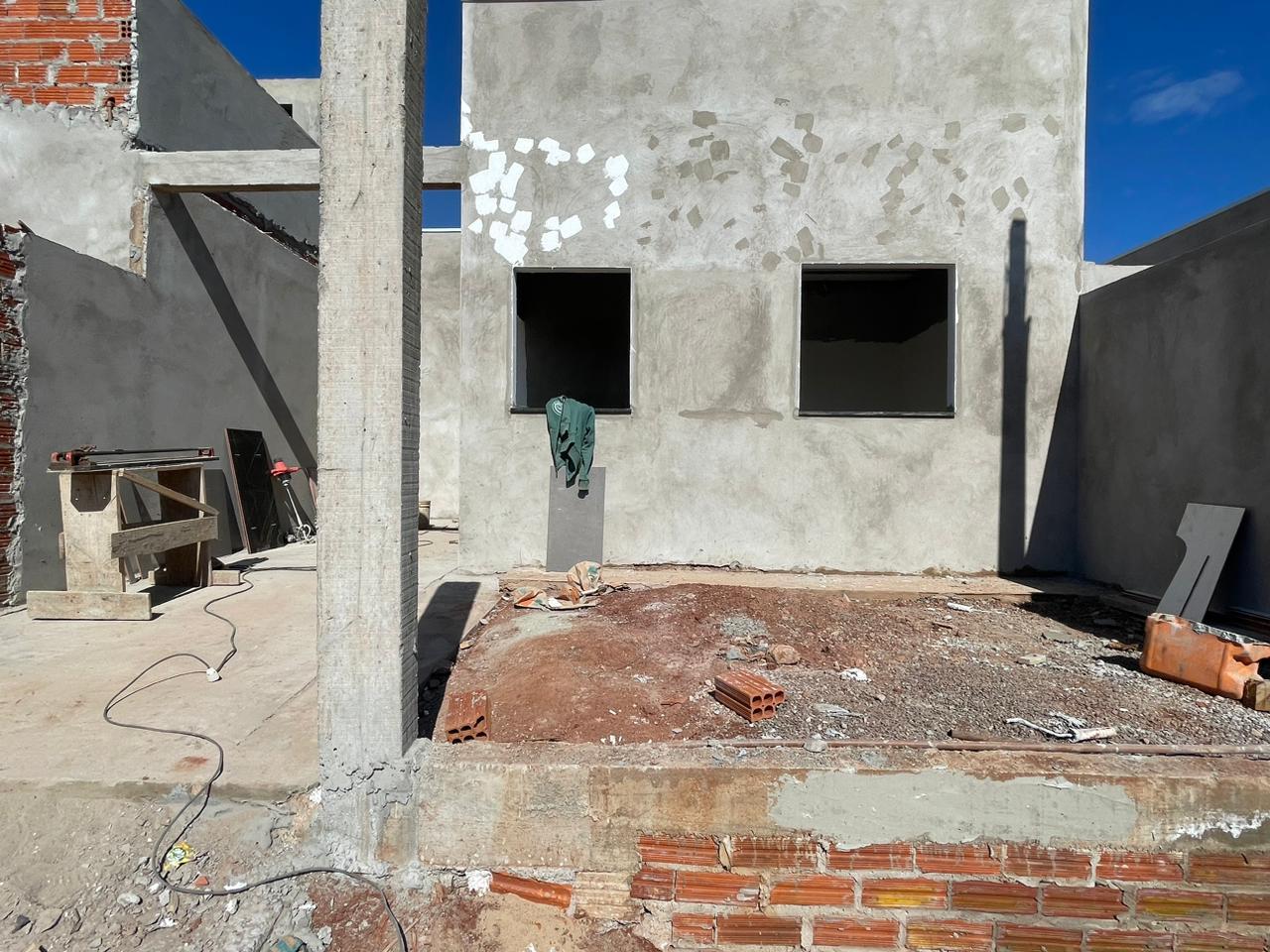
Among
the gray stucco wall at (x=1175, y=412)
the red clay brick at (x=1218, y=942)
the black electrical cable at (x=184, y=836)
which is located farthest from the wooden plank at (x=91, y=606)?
the gray stucco wall at (x=1175, y=412)

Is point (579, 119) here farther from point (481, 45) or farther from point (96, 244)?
point (96, 244)

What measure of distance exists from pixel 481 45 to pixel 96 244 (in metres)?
4.12

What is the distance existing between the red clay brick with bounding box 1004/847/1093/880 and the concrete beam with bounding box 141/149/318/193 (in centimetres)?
745

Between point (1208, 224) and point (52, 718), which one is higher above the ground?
point (1208, 224)

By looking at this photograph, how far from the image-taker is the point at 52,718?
3.07 meters

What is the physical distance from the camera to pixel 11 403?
4.98 meters

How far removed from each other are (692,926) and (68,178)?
7.97 m

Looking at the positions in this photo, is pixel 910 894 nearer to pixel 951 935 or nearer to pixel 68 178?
pixel 951 935

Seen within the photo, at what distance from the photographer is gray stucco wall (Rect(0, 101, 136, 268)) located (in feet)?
20.0

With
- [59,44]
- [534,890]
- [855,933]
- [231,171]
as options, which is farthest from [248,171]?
[855,933]

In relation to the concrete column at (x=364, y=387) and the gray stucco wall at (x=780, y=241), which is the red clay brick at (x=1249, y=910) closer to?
the concrete column at (x=364, y=387)

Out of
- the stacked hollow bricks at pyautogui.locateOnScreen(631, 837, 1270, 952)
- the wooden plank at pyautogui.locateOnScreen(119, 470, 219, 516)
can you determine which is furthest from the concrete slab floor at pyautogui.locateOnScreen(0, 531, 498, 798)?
the stacked hollow bricks at pyautogui.locateOnScreen(631, 837, 1270, 952)

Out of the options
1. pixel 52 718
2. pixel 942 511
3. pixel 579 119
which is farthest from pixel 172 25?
pixel 942 511

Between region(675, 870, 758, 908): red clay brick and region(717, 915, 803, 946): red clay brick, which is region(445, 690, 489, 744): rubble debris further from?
region(717, 915, 803, 946): red clay brick
